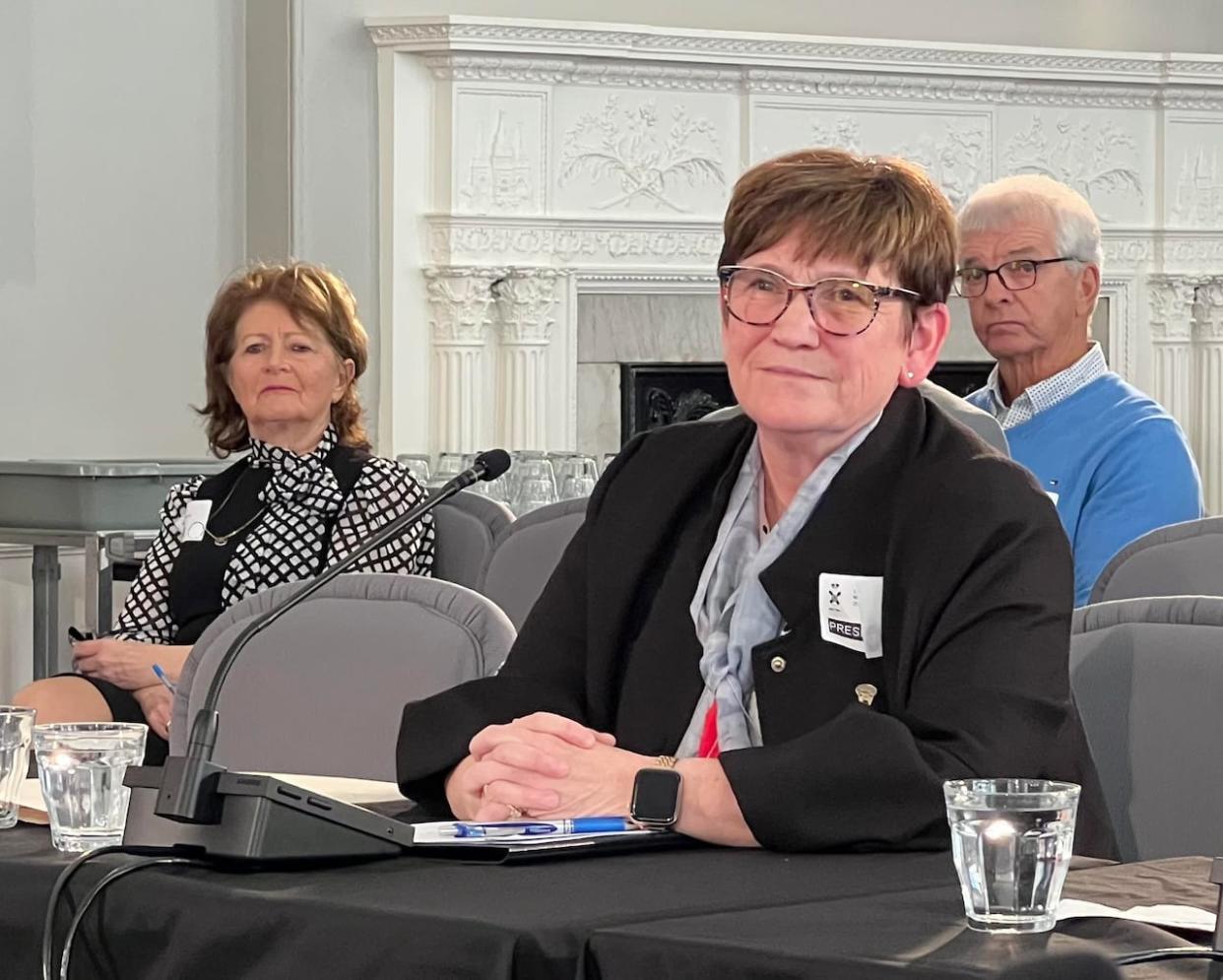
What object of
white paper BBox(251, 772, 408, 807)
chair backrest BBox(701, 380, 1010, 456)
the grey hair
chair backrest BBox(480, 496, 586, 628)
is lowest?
white paper BBox(251, 772, 408, 807)

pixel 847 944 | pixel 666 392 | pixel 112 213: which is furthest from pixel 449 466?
pixel 847 944

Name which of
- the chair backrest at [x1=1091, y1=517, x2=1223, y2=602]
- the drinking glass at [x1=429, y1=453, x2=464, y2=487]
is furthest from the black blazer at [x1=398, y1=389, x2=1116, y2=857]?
the drinking glass at [x1=429, y1=453, x2=464, y2=487]

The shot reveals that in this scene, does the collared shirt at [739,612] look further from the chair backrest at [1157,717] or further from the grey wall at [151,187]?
the grey wall at [151,187]

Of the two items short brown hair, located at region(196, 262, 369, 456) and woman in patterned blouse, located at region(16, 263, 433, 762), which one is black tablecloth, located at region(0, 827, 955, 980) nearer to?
woman in patterned blouse, located at region(16, 263, 433, 762)

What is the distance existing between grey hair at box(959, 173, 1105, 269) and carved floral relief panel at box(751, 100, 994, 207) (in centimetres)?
424

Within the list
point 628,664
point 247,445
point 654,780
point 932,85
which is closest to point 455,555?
point 247,445

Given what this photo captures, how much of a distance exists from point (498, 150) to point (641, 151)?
20.1 inches

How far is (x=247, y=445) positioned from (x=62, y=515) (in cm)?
138

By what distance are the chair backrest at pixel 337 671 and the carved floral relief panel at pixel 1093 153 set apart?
6.17 meters

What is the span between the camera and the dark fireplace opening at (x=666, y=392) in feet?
26.7

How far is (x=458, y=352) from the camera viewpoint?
7.48 metres

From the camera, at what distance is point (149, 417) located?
7203mm

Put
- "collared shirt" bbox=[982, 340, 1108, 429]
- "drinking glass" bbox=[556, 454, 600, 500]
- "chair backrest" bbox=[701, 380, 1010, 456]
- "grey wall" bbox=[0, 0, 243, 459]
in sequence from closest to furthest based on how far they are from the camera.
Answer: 1. "chair backrest" bbox=[701, 380, 1010, 456]
2. "collared shirt" bbox=[982, 340, 1108, 429]
3. "drinking glass" bbox=[556, 454, 600, 500]
4. "grey wall" bbox=[0, 0, 243, 459]

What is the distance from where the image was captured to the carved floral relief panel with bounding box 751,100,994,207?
7863mm
